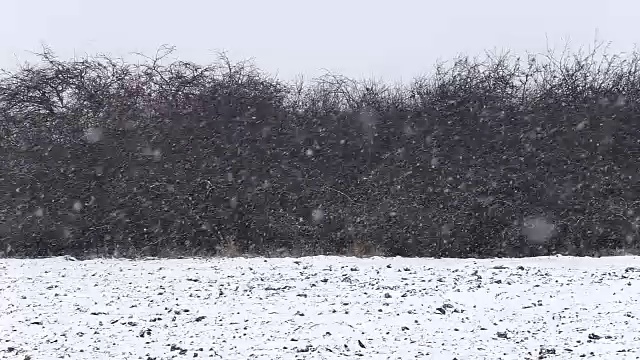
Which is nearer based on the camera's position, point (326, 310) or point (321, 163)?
point (326, 310)

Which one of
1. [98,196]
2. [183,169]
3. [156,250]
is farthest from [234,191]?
[98,196]

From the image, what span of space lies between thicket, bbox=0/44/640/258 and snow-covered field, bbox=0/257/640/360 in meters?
1.32

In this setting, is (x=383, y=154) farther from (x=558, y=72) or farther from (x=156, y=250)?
(x=156, y=250)

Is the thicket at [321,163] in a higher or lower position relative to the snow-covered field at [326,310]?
higher

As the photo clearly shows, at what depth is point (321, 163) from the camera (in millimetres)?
11281

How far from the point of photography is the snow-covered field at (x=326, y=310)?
19.2ft

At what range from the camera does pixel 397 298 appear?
745 cm

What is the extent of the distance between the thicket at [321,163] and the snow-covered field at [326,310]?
1324 mm

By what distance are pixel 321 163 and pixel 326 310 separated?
182 inches

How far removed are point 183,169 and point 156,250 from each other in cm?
147

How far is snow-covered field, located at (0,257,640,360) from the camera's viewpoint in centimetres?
586

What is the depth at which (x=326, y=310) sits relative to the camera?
274 inches

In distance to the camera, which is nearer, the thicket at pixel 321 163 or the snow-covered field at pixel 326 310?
the snow-covered field at pixel 326 310

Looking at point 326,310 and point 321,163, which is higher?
point 321,163
